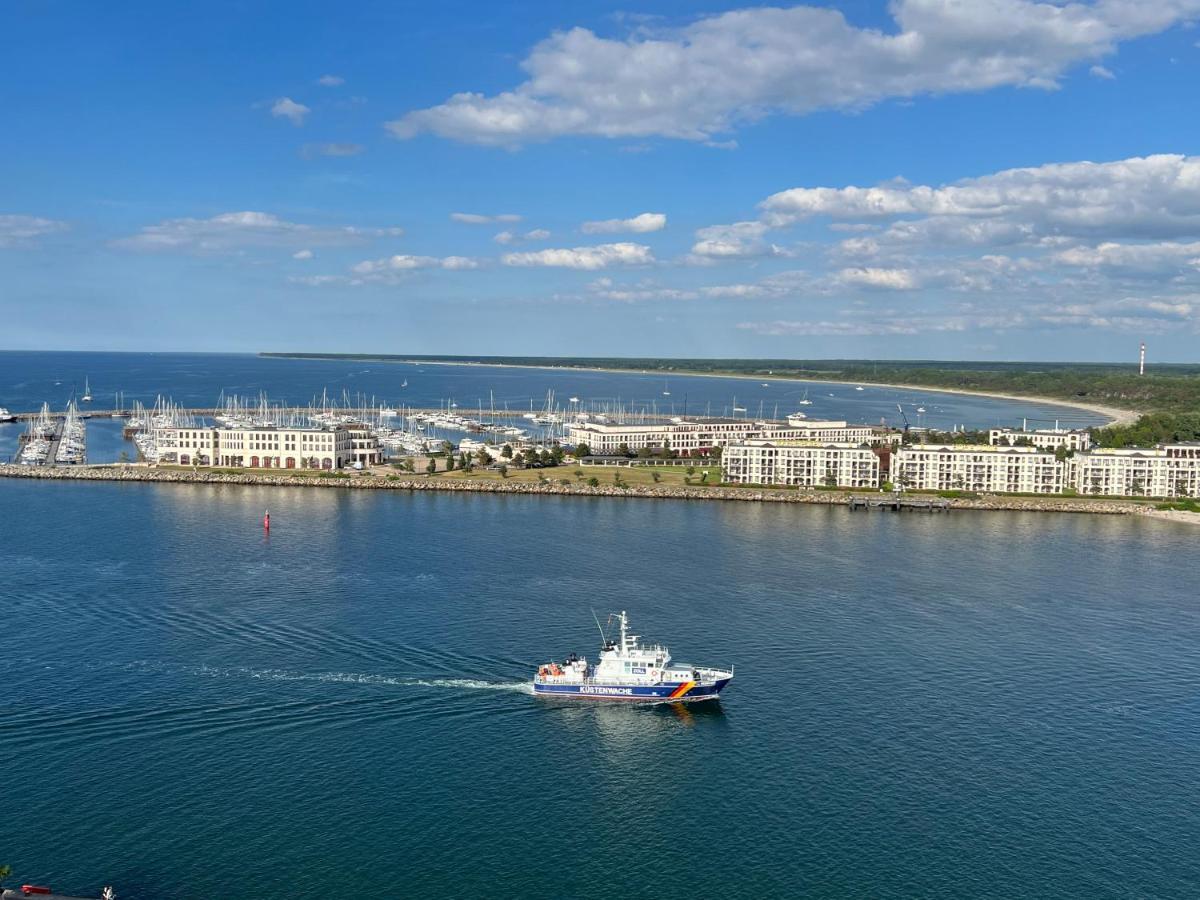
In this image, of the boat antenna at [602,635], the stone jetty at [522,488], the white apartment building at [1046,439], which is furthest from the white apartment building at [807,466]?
the boat antenna at [602,635]

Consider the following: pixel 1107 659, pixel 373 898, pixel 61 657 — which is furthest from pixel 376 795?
pixel 1107 659

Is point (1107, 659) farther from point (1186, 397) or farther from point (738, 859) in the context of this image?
point (1186, 397)

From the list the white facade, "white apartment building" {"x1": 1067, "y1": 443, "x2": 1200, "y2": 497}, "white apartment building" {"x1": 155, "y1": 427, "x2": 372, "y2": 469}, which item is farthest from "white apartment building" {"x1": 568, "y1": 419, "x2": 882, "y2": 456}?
"white apartment building" {"x1": 1067, "y1": 443, "x2": 1200, "y2": 497}

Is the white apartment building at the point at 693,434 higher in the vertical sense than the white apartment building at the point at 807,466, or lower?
higher

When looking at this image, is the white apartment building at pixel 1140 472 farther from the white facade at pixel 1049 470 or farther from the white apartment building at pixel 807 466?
the white apartment building at pixel 807 466

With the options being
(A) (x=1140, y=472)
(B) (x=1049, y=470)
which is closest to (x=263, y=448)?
(B) (x=1049, y=470)

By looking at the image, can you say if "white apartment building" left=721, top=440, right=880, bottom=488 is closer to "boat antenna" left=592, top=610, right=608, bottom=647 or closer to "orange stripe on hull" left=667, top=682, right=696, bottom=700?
"boat antenna" left=592, top=610, right=608, bottom=647
